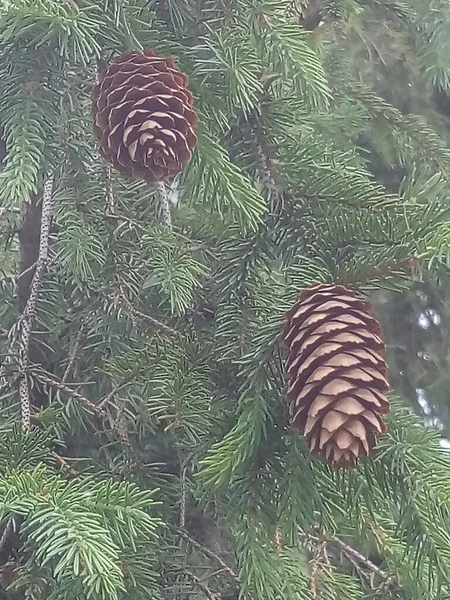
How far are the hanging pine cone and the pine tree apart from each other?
1.6 inches

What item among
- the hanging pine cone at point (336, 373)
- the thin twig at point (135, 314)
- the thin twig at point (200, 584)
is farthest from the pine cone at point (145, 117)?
the thin twig at point (200, 584)

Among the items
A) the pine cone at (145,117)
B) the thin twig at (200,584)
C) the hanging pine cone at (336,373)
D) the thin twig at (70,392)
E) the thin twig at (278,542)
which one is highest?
the pine cone at (145,117)

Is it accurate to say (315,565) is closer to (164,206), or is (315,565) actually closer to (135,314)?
(135,314)

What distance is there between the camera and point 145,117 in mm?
606

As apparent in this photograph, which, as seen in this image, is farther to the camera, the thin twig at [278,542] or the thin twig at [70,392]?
the thin twig at [70,392]

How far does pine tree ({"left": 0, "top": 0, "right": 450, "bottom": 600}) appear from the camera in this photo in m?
0.57

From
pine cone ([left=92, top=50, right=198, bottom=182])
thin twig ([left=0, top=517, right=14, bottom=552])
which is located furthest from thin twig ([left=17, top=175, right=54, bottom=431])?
pine cone ([left=92, top=50, right=198, bottom=182])

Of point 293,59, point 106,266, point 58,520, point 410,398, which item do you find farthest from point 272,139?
point 410,398

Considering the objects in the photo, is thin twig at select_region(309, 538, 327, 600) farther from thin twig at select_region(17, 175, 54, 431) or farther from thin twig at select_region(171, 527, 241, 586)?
thin twig at select_region(17, 175, 54, 431)

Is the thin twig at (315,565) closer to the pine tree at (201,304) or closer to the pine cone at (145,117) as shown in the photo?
the pine tree at (201,304)

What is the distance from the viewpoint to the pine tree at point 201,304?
22.3 inches

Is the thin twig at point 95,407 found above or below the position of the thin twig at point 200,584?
above

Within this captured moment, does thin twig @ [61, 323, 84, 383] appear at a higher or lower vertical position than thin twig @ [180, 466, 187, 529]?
lower

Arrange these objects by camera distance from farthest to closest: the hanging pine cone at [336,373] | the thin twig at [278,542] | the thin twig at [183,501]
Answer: the thin twig at [183,501] → the thin twig at [278,542] → the hanging pine cone at [336,373]
